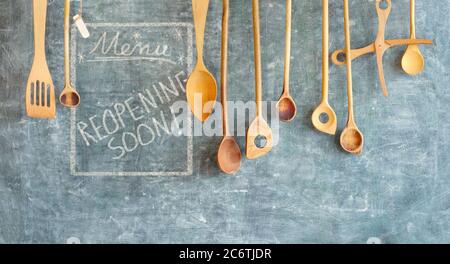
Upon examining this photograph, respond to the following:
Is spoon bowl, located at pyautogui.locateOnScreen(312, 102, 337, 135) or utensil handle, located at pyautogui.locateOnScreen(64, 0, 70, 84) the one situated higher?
utensil handle, located at pyautogui.locateOnScreen(64, 0, 70, 84)

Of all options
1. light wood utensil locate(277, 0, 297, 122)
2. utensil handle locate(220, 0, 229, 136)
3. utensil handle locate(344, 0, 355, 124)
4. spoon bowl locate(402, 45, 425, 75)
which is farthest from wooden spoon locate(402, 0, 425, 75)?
utensil handle locate(220, 0, 229, 136)

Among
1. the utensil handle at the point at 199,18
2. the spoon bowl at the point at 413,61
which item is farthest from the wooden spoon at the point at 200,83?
the spoon bowl at the point at 413,61

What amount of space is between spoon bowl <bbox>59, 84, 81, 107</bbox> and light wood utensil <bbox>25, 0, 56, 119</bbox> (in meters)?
0.03

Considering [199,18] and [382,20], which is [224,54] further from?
[382,20]

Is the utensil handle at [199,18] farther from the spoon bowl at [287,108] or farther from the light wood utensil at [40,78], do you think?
the light wood utensil at [40,78]

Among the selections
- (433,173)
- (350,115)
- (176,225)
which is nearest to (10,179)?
(176,225)

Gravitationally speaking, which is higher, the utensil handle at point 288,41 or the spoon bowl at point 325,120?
the utensil handle at point 288,41

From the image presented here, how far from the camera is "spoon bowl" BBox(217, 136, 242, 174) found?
1.20 metres

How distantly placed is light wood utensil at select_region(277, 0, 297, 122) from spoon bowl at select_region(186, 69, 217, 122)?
0.18 metres

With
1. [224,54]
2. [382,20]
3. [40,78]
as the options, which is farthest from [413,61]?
[40,78]

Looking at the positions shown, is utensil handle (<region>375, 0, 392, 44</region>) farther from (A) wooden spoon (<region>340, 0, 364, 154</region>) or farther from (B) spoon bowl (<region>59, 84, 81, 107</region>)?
(B) spoon bowl (<region>59, 84, 81, 107</region>)

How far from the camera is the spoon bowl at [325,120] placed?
1196mm

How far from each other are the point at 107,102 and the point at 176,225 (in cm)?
38

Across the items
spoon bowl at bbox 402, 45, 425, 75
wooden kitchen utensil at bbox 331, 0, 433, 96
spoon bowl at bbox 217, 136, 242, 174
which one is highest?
wooden kitchen utensil at bbox 331, 0, 433, 96
